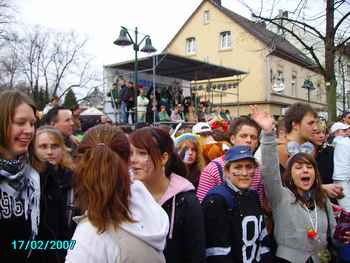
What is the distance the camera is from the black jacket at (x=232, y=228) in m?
2.53

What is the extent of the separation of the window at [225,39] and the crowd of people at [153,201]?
3255cm

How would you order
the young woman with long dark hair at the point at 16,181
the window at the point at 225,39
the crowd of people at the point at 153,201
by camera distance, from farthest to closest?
1. the window at the point at 225,39
2. the young woman with long dark hair at the point at 16,181
3. the crowd of people at the point at 153,201

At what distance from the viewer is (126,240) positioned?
1654 mm

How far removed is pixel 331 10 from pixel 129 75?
9.07m

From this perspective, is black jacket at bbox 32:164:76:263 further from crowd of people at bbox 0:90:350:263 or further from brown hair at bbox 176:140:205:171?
brown hair at bbox 176:140:205:171

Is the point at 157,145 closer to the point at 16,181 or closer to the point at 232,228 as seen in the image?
the point at 232,228

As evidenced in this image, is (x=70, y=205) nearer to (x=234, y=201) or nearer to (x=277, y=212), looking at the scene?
(x=234, y=201)

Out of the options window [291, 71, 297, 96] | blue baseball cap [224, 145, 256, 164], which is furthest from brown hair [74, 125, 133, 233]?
window [291, 71, 297, 96]

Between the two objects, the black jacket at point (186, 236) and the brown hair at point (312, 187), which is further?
the brown hair at point (312, 187)

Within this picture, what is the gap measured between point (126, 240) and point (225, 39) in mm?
35317

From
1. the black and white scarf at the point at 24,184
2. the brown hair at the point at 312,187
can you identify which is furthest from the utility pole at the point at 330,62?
the black and white scarf at the point at 24,184

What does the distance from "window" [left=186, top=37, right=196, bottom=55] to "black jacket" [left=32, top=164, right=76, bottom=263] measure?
116ft

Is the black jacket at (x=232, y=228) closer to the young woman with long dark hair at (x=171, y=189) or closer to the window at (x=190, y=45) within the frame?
the young woman with long dark hair at (x=171, y=189)

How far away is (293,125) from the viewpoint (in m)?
3.87
